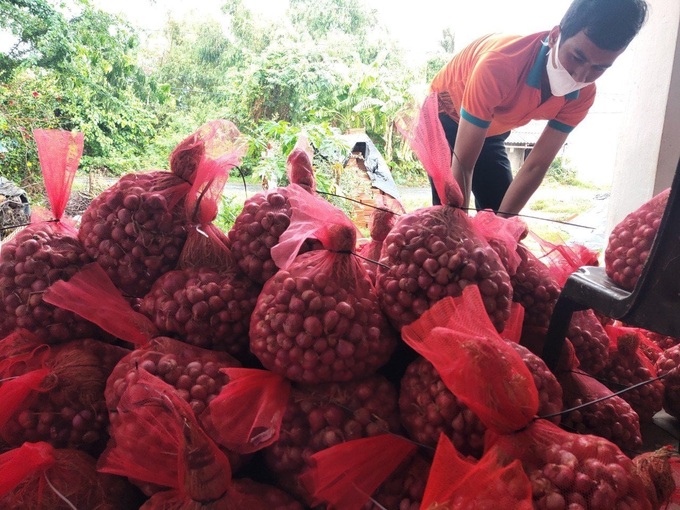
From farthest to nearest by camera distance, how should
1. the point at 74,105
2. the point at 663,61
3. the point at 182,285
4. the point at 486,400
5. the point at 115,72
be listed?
the point at 115,72, the point at 74,105, the point at 663,61, the point at 182,285, the point at 486,400

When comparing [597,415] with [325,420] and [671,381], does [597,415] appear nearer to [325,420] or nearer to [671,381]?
[671,381]

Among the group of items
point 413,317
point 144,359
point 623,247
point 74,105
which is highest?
point 623,247

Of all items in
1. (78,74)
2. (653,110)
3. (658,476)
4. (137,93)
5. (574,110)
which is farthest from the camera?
(137,93)

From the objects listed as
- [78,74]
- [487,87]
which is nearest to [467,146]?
[487,87]

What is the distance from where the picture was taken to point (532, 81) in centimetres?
176

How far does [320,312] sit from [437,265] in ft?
0.56

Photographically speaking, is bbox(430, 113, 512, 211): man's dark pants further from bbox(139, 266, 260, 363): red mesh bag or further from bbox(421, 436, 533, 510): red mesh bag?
bbox(421, 436, 533, 510): red mesh bag

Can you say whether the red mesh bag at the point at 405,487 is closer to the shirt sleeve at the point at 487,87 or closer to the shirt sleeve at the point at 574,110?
the shirt sleeve at the point at 487,87

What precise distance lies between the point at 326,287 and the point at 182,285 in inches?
9.8

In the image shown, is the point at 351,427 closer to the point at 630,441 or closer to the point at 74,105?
the point at 630,441

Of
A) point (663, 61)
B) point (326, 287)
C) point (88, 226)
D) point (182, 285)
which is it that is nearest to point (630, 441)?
point (326, 287)

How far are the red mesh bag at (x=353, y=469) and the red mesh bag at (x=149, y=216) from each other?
42 cm

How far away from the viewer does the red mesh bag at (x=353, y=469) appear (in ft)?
1.98

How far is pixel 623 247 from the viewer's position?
0.75 metres
